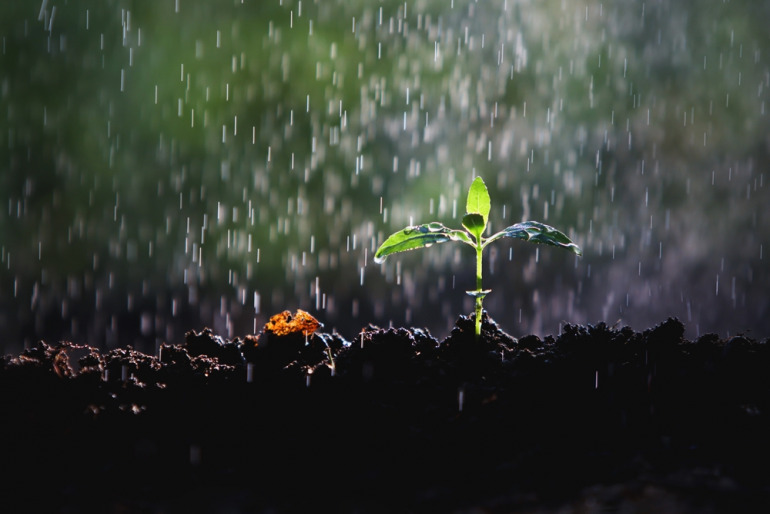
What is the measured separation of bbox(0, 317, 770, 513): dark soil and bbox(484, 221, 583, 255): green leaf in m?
0.18

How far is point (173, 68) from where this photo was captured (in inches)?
142

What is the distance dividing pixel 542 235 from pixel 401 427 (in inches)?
17.4

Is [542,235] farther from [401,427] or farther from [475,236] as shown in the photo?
[401,427]

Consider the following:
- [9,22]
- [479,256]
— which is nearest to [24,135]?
[9,22]

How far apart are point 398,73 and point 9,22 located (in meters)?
2.37

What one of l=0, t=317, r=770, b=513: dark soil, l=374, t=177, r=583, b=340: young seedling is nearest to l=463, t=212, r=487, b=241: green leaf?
l=374, t=177, r=583, b=340: young seedling

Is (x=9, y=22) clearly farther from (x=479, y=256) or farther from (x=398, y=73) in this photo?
(x=479, y=256)

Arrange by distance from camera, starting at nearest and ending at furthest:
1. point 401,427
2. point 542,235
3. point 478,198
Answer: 1. point 401,427
2. point 542,235
3. point 478,198

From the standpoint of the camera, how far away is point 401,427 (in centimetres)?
A: 85

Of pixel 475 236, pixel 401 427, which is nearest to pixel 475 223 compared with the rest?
pixel 475 236

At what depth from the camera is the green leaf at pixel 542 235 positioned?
105cm

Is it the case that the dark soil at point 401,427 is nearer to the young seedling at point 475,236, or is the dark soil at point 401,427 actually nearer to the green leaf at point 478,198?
the young seedling at point 475,236

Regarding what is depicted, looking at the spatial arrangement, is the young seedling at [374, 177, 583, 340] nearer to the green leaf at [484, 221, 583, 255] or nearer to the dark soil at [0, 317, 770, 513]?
the green leaf at [484, 221, 583, 255]

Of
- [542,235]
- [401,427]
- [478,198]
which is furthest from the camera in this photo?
[478,198]
